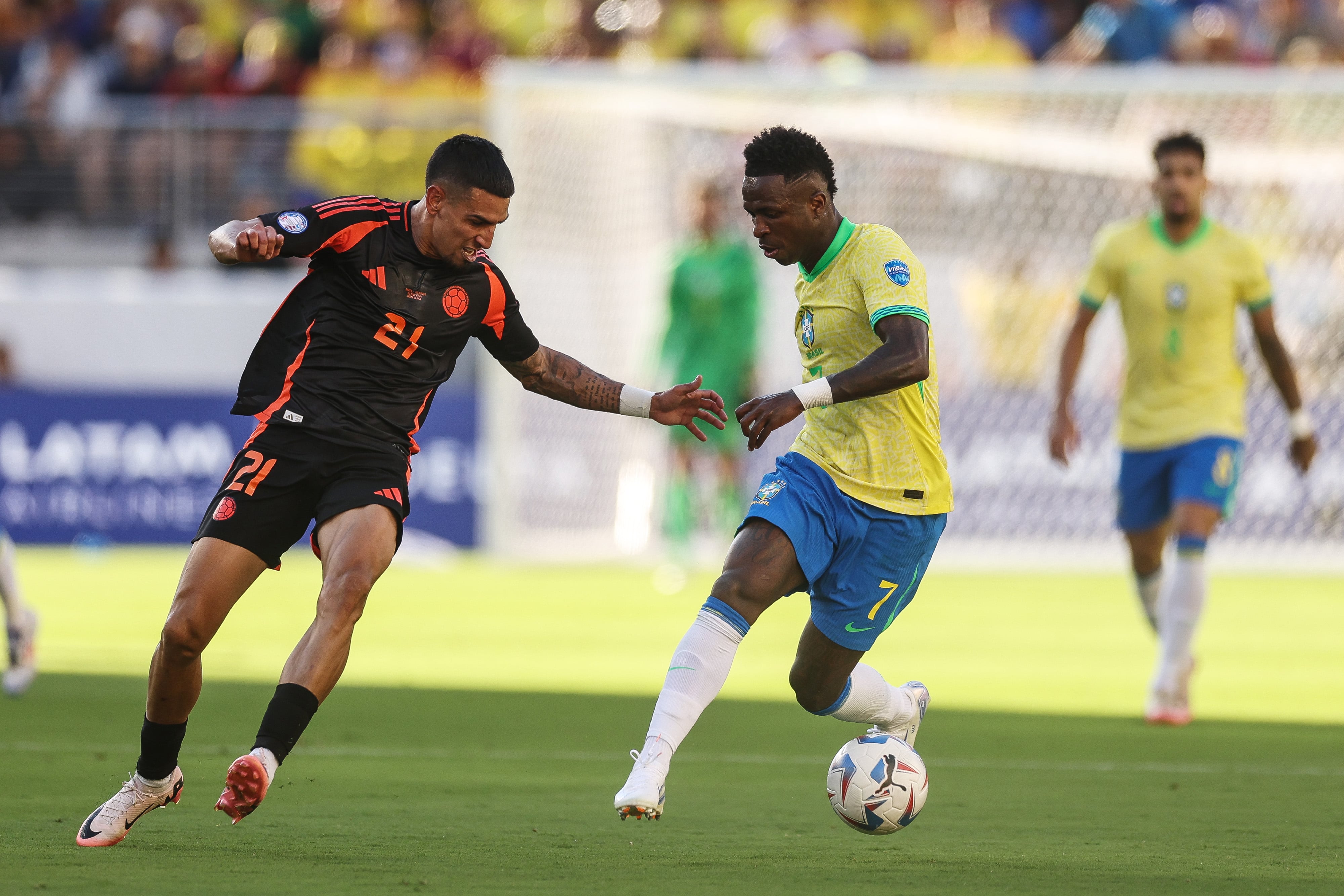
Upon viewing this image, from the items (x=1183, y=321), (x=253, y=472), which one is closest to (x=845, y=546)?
(x=253, y=472)

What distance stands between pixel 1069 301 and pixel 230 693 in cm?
975

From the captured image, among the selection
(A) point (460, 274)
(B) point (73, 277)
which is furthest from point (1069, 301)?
(A) point (460, 274)

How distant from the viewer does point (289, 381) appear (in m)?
5.55

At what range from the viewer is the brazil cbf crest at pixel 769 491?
18.4ft

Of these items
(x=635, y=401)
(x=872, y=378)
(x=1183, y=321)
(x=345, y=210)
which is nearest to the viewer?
(x=872, y=378)

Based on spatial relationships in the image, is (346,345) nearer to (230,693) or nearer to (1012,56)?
(230,693)

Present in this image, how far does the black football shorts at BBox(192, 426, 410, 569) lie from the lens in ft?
17.6

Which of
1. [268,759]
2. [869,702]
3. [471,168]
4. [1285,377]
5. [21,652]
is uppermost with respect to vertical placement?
[471,168]

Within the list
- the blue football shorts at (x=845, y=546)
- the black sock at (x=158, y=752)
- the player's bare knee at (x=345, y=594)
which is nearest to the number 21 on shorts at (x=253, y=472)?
the player's bare knee at (x=345, y=594)

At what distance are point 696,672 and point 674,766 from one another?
1.82 m

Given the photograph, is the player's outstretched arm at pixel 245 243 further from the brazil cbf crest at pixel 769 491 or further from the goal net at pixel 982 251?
the goal net at pixel 982 251

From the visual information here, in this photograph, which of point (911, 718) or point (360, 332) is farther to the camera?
point (911, 718)

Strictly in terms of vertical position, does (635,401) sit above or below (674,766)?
above

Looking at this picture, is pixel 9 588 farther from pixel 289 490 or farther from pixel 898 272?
pixel 898 272
